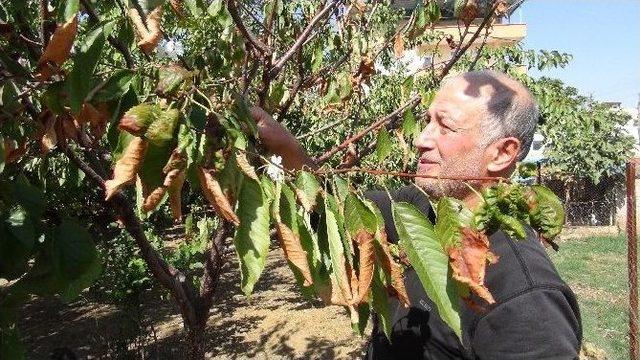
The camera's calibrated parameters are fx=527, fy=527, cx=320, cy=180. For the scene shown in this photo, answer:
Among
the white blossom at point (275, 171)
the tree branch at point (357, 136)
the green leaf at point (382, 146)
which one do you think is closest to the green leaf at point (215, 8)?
the tree branch at point (357, 136)

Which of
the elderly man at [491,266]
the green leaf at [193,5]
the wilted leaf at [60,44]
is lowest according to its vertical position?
the elderly man at [491,266]

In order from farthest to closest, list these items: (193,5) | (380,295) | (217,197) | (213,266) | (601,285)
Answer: (601,285) → (213,266) → (193,5) → (380,295) → (217,197)

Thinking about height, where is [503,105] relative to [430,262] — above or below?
above

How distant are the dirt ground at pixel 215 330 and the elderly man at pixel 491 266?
11.9 ft

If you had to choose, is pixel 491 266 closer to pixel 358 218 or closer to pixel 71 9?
pixel 358 218

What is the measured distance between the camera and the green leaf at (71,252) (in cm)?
92

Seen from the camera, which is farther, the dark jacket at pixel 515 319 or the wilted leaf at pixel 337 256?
the dark jacket at pixel 515 319

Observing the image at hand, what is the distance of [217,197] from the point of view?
770mm

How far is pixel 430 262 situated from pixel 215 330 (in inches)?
244

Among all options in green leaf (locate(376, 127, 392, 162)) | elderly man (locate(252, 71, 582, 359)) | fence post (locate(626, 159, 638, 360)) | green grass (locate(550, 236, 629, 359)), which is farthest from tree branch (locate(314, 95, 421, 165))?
green grass (locate(550, 236, 629, 359))

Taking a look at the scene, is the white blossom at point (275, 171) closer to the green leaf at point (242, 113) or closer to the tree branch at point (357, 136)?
the green leaf at point (242, 113)

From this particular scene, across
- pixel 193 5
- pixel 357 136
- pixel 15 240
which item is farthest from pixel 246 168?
pixel 357 136

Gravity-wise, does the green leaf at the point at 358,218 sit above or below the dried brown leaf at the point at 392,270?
above

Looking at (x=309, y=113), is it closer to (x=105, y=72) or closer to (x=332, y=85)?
(x=332, y=85)
